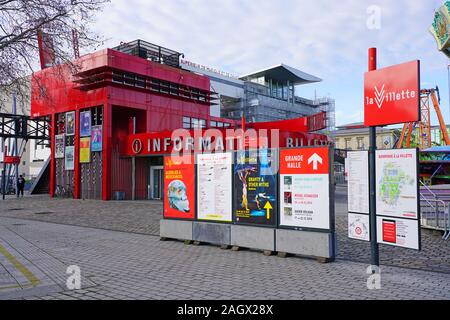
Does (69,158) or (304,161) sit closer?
(304,161)

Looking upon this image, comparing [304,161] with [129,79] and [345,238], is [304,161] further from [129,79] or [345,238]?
[129,79]

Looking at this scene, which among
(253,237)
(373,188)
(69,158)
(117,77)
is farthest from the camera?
(69,158)

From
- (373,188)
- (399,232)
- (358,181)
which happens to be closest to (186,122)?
(358,181)

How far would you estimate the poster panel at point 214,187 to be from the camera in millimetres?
9789

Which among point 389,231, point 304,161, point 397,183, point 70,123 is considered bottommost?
point 389,231

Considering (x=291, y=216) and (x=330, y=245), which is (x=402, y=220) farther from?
(x=291, y=216)

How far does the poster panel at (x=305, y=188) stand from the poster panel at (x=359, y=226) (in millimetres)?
661

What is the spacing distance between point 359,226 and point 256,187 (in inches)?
105

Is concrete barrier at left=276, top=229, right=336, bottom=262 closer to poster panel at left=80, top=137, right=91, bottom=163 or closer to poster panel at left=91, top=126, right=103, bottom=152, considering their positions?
poster panel at left=91, top=126, right=103, bottom=152

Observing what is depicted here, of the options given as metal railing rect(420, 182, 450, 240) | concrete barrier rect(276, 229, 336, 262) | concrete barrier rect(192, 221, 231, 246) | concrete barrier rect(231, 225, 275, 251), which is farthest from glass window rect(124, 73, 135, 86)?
concrete barrier rect(276, 229, 336, 262)

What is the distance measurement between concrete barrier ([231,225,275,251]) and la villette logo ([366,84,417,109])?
3.62 m

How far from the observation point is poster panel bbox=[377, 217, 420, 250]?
633 centimetres

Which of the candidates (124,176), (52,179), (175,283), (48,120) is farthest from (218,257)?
(48,120)

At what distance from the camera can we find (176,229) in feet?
35.5
